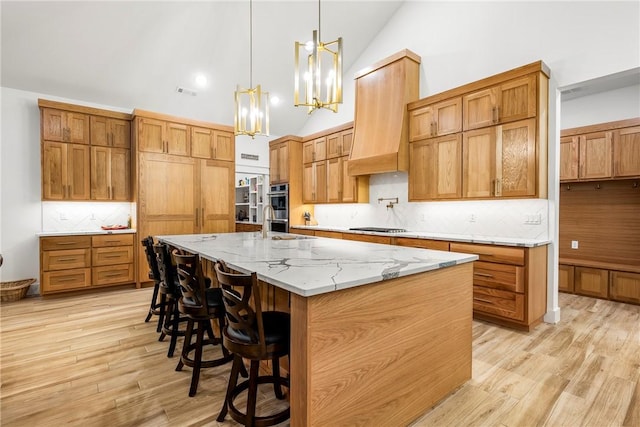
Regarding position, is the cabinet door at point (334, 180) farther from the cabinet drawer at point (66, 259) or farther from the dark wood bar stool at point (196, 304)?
the cabinet drawer at point (66, 259)

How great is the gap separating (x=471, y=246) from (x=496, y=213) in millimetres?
753

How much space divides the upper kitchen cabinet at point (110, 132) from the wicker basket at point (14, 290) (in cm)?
216

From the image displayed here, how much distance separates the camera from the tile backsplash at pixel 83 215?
4645mm

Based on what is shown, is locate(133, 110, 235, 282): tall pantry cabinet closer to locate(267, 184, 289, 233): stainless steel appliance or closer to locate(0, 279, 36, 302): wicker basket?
locate(267, 184, 289, 233): stainless steel appliance

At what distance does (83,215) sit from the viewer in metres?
4.89

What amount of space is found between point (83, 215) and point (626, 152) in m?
7.72

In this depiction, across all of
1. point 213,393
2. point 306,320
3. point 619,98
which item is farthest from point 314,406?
point 619,98

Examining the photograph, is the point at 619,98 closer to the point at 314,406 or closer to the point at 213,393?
the point at 314,406

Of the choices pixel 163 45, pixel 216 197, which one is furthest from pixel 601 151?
pixel 163 45

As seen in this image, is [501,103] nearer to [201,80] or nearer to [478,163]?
[478,163]

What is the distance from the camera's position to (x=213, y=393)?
2041 millimetres

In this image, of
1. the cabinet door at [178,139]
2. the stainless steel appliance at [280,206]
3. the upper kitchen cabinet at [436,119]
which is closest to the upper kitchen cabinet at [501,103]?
the upper kitchen cabinet at [436,119]

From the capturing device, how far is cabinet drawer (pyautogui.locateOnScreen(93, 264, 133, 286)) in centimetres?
451

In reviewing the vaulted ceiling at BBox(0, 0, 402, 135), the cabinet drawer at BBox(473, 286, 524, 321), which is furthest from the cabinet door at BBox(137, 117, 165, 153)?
the cabinet drawer at BBox(473, 286, 524, 321)
